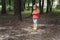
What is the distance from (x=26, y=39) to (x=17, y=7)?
272 inches

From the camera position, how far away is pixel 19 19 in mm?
16859

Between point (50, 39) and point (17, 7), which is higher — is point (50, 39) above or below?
below

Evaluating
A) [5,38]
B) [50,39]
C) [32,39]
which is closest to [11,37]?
[5,38]

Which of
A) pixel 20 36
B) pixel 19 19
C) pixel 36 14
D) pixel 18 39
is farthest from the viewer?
pixel 19 19

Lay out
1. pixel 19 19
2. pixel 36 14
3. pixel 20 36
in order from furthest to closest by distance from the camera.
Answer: pixel 19 19 < pixel 36 14 < pixel 20 36

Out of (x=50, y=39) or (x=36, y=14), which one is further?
(x=36, y=14)

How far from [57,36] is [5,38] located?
2.69m

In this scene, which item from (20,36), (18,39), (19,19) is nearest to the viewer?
(18,39)

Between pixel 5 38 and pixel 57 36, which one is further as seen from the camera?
pixel 57 36

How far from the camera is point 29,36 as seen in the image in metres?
11.1

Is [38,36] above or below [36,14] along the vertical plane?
below

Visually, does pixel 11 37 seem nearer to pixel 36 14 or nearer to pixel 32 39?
pixel 32 39

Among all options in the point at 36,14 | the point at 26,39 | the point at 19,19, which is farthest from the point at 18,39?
the point at 19,19

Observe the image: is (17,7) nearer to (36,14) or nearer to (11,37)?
(36,14)
